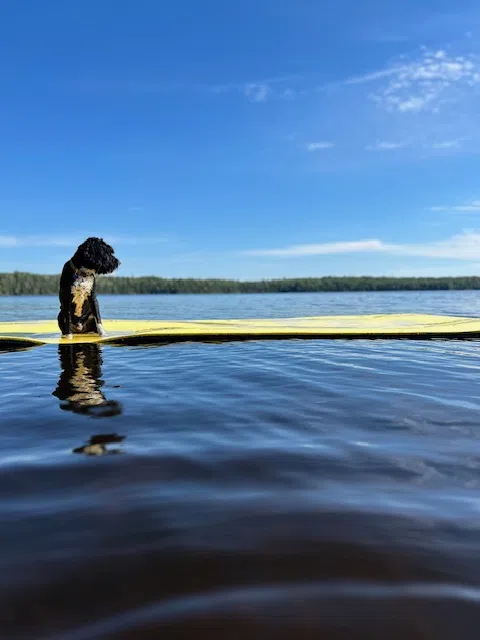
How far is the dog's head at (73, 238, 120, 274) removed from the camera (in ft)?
29.3

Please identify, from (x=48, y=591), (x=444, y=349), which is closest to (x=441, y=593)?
(x=48, y=591)

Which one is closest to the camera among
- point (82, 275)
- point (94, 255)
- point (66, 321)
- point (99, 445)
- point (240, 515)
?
point (240, 515)

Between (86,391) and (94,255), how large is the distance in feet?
14.4

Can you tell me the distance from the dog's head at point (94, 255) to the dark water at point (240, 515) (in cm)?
438

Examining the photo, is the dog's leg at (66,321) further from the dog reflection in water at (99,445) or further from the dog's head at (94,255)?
the dog reflection in water at (99,445)

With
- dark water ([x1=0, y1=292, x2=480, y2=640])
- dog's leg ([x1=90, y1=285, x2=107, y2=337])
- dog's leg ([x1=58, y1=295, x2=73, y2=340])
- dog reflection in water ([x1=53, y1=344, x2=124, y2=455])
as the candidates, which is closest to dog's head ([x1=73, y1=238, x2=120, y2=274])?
dog's leg ([x1=90, y1=285, x2=107, y2=337])

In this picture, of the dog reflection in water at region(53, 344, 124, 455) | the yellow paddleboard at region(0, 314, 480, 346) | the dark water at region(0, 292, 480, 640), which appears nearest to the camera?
the dark water at region(0, 292, 480, 640)

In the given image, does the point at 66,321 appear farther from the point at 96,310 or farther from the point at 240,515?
the point at 240,515

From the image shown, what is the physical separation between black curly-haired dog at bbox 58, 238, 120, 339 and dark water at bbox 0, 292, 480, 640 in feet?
14.2

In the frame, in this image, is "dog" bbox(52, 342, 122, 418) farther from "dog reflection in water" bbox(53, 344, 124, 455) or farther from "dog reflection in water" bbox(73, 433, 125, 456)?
"dog reflection in water" bbox(73, 433, 125, 456)

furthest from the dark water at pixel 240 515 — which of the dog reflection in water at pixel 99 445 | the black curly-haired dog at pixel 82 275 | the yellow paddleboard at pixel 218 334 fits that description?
the yellow paddleboard at pixel 218 334

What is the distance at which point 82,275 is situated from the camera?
9.06 meters

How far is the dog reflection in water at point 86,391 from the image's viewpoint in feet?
11.4

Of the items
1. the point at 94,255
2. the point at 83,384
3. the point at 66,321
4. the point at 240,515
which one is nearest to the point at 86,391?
the point at 83,384
